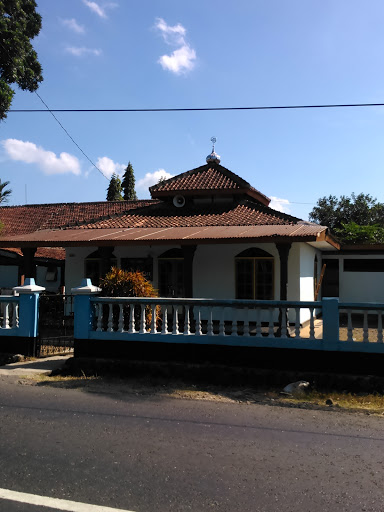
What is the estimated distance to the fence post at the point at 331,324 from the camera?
724 cm

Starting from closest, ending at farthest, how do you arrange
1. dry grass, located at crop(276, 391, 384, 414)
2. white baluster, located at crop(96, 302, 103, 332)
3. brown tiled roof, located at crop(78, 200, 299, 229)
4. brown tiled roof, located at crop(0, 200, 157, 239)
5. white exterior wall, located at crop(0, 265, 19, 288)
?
dry grass, located at crop(276, 391, 384, 414), white baluster, located at crop(96, 302, 103, 332), brown tiled roof, located at crop(78, 200, 299, 229), white exterior wall, located at crop(0, 265, 19, 288), brown tiled roof, located at crop(0, 200, 157, 239)

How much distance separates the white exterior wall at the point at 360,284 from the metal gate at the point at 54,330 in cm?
1057

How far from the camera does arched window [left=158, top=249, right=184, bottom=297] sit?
47.6 feet

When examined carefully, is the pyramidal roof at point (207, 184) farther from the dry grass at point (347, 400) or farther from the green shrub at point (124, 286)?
the dry grass at point (347, 400)

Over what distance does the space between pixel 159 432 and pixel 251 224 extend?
9436 millimetres

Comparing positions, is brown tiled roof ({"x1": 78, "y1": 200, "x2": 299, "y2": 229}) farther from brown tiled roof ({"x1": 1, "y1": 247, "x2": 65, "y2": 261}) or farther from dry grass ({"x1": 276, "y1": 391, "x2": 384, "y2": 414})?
dry grass ({"x1": 276, "y1": 391, "x2": 384, "y2": 414})

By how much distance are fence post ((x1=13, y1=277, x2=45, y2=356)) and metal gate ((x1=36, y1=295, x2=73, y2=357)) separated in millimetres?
203

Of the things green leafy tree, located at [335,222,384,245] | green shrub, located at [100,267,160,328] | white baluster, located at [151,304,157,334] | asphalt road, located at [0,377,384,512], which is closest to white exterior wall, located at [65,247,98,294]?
green shrub, located at [100,267,160,328]

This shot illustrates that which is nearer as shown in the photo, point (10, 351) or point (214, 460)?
point (214, 460)

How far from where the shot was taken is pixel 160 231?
13.5 m

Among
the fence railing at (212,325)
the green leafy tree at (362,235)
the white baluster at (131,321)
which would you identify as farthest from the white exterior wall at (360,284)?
the white baluster at (131,321)

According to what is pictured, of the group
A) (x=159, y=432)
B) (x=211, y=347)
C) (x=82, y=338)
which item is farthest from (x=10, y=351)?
(x=159, y=432)

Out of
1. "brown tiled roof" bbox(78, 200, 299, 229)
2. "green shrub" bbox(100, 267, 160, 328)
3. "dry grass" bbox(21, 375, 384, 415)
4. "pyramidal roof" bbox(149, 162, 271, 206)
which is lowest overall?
"dry grass" bbox(21, 375, 384, 415)

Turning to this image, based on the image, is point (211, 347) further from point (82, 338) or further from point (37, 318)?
point (37, 318)
